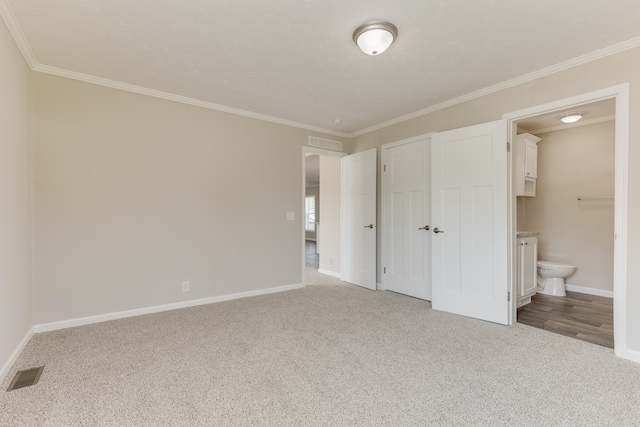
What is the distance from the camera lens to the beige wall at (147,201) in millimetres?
2900

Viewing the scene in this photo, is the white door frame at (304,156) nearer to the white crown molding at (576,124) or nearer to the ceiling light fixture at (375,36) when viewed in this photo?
the ceiling light fixture at (375,36)

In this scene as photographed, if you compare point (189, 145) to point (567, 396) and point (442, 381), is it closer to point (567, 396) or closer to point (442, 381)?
point (442, 381)

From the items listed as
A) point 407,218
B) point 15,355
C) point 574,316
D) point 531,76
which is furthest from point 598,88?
point 15,355

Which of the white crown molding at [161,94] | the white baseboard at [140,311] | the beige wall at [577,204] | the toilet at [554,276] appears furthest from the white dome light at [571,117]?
the white baseboard at [140,311]

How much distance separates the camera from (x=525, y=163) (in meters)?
4.10

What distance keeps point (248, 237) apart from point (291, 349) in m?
1.92

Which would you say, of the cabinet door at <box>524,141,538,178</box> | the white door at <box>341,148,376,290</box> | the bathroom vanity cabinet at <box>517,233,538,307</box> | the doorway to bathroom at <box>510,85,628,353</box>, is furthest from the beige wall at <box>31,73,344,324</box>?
the cabinet door at <box>524,141,538,178</box>

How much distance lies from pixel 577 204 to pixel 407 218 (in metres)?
2.60

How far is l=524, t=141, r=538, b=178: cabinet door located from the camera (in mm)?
4109

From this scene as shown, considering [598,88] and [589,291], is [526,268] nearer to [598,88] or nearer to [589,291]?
[589,291]

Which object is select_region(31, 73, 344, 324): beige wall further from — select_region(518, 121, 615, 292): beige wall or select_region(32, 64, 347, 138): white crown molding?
select_region(518, 121, 615, 292): beige wall

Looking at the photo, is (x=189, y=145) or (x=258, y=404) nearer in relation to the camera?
(x=258, y=404)

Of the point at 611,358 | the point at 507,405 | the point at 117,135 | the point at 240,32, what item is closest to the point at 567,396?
the point at 507,405

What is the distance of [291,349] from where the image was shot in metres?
2.51
